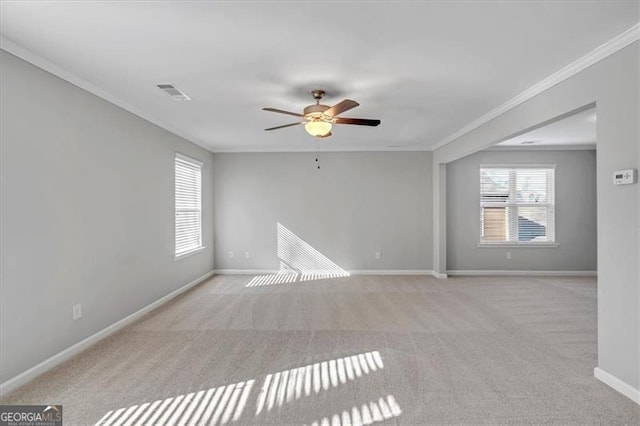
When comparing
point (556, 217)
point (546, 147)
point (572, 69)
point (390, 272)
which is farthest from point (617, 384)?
point (546, 147)

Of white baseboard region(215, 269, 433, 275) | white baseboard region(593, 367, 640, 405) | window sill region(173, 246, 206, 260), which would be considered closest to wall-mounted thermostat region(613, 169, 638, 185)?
white baseboard region(593, 367, 640, 405)

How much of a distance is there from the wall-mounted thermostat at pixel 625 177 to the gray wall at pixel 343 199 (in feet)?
13.8

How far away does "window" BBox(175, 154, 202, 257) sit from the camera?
521 centimetres

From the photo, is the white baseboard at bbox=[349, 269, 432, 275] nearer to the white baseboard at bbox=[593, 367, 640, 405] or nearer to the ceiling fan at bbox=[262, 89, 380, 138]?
the ceiling fan at bbox=[262, 89, 380, 138]

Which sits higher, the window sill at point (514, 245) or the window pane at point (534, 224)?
the window pane at point (534, 224)

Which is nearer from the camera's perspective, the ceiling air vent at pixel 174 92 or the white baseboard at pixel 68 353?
the white baseboard at pixel 68 353

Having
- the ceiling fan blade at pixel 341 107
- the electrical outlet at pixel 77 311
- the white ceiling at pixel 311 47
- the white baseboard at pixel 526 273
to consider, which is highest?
the white ceiling at pixel 311 47

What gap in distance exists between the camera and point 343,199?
21.6ft

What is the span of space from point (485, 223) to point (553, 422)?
4985 millimetres

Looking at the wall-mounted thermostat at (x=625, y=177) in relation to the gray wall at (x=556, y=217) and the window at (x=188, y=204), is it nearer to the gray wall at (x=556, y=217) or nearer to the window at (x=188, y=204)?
the gray wall at (x=556, y=217)

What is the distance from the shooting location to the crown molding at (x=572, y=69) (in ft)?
7.37

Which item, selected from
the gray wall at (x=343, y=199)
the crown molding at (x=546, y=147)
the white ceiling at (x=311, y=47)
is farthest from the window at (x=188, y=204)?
the crown molding at (x=546, y=147)

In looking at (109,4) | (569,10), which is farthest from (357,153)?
(109,4)

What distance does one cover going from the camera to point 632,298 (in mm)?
2283
